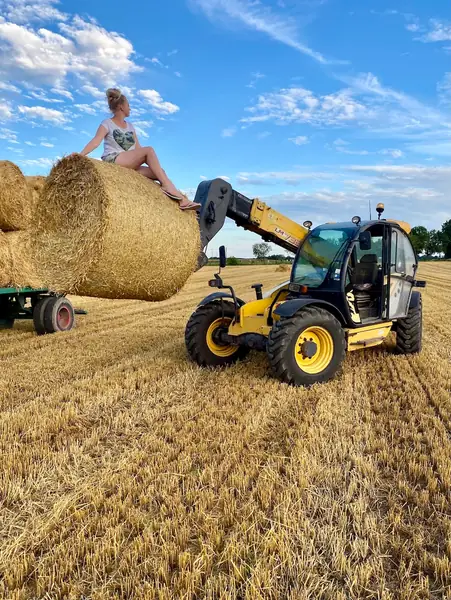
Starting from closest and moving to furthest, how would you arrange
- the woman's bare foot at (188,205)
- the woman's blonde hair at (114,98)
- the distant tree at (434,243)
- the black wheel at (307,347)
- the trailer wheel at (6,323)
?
the woman's blonde hair at (114,98) → the woman's bare foot at (188,205) → the black wheel at (307,347) → the trailer wheel at (6,323) → the distant tree at (434,243)

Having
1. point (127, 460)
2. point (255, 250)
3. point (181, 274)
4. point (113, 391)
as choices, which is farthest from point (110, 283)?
point (255, 250)

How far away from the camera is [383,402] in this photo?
486 centimetres

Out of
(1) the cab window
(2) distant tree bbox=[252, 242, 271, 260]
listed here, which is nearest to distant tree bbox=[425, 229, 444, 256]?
(2) distant tree bbox=[252, 242, 271, 260]

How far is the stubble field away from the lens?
229 centimetres

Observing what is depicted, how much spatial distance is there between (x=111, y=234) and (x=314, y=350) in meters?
2.58

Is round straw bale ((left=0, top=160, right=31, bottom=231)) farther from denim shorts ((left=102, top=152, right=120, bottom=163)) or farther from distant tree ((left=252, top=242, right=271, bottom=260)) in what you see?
distant tree ((left=252, top=242, right=271, bottom=260))

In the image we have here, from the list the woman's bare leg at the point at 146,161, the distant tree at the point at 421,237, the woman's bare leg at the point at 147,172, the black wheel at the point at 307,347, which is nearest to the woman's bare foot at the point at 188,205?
the woman's bare leg at the point at 146,161

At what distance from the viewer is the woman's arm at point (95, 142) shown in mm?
4797

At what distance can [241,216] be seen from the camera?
225 inches

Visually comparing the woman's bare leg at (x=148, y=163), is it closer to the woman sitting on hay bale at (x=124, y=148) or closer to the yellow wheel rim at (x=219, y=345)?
the woman sitting on hay bale at (x=124, y=148)

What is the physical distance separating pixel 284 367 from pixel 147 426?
66.9 inches

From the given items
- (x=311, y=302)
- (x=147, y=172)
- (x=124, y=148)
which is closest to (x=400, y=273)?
(x=311, y=302)

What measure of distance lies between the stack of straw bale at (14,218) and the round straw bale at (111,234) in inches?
82.7

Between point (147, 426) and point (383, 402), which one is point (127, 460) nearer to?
point (147, 426)
